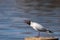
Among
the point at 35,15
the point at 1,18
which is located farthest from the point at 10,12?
the point at 35,15

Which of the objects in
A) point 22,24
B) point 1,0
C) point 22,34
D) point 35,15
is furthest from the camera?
point 1,0

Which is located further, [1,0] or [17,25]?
[1,0]

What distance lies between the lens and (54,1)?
3816 mm

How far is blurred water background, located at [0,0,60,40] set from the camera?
3.12 meters

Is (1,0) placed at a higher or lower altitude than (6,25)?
higher

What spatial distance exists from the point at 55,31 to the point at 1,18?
3.45 ft

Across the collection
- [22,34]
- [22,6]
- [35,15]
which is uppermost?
[22,6]

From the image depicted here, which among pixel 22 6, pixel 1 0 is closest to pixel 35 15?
pixel 22 6

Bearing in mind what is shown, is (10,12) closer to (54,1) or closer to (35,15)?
(35,15)

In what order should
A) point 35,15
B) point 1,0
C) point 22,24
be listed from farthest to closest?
point 1,0
point 35,15
point 22,24

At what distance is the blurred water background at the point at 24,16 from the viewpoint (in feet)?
10.2

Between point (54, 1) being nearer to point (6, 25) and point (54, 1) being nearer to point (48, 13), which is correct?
point (48, 13)

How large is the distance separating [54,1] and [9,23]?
109 cm

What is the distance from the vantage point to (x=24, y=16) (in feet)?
11.4
